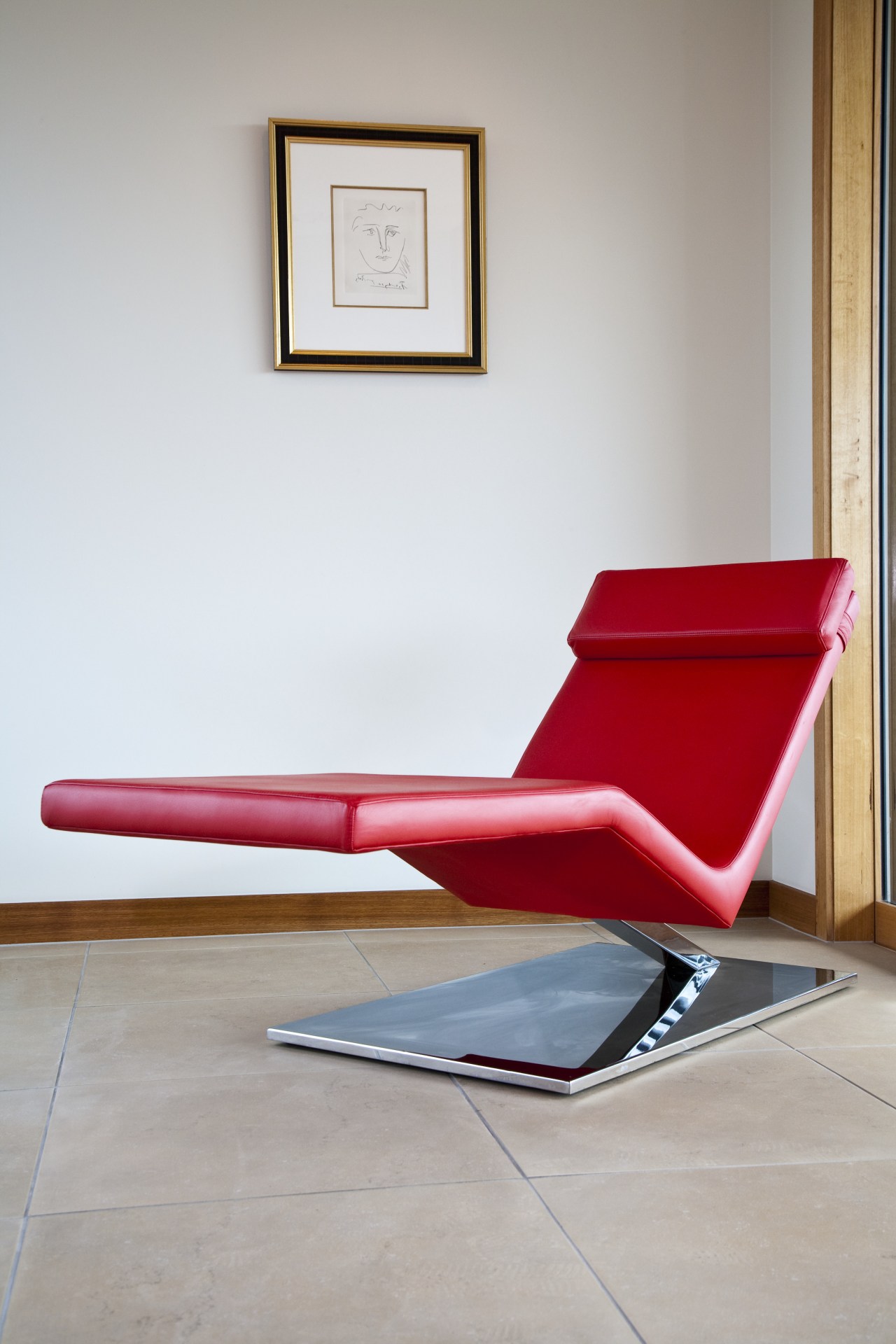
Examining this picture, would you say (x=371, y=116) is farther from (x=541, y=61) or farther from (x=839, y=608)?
(x=839, y=608)

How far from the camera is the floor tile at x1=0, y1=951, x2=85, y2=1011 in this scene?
89.9 inches

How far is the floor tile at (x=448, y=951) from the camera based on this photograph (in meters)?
2.47

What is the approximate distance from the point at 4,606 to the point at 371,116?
1459 millimetres

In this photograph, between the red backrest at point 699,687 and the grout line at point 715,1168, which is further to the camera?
the red backrest at point 699,687

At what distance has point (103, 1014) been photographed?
219 centimetres

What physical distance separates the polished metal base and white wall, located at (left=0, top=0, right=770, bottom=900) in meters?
0.81

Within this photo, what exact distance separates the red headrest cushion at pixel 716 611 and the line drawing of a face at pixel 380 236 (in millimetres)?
1045

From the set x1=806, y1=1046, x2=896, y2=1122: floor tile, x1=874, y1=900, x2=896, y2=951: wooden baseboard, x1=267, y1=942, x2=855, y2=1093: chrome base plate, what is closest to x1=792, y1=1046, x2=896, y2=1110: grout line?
x1=806, y1=1046, x2=896, y2=1122: floor tile

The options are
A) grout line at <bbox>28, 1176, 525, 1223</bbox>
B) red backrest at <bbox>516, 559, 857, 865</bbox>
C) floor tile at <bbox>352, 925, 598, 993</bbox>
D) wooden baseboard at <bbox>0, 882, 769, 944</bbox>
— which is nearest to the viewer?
grout line at <bbox>28, 1176, 525, 1223</bbox>

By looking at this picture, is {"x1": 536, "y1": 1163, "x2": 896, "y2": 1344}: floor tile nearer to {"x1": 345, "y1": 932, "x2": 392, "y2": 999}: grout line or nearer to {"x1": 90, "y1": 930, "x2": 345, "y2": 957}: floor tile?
{"x1": 345, "y1": 932, "x2": 392, "y2": 999}: grout line

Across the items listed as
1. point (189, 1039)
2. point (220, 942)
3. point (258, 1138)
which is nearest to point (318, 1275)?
point (258, 1138)

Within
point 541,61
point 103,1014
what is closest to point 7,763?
point 103,1014

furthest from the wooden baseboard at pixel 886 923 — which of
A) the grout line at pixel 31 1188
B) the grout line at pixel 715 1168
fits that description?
the grout line at pixel 31 1188

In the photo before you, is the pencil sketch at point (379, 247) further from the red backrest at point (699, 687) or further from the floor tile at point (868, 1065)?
the floor tile at point (868, 1065)
